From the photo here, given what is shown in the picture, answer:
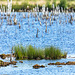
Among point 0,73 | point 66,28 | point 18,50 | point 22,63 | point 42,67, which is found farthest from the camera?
point 66,28

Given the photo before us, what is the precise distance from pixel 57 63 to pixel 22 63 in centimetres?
189

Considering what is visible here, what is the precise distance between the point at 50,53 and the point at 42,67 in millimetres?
2335

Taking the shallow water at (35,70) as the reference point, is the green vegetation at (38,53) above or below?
above

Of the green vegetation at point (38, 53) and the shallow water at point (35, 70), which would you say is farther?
the green vegetation at point (38, 53)

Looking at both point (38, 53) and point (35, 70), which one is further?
point (38, 53)

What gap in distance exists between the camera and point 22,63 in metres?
19.5

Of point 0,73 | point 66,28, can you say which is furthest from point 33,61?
point 66,28

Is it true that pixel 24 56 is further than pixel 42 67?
Yes

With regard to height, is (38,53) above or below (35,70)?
above

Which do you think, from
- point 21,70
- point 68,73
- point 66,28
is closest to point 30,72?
point 21,70

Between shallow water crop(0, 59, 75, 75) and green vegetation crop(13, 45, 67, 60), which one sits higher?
green vegetation crop(13, 45, 67, 60)

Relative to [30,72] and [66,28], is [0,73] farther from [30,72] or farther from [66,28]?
[66,28]

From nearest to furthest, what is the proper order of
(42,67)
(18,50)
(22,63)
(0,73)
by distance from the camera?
(0,73) < (42,67) < (22,63) < (18,50)

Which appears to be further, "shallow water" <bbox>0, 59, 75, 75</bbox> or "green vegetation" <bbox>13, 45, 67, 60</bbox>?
"green vegetation" <bbox>13, 45, 67, 60</bbox>
